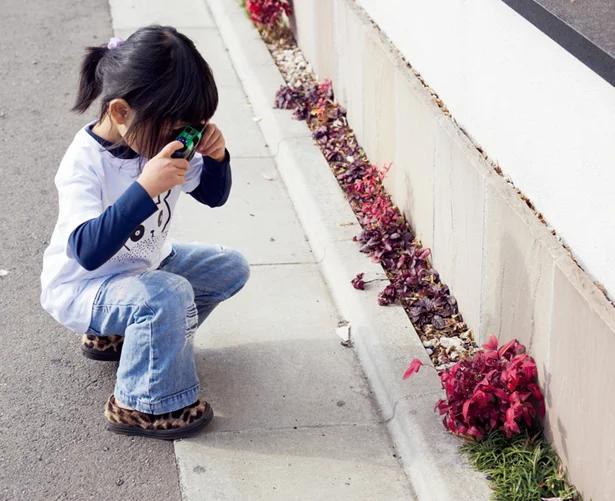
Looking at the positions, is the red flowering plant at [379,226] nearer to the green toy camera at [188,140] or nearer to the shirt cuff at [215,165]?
the shirt cuff at [215,165]

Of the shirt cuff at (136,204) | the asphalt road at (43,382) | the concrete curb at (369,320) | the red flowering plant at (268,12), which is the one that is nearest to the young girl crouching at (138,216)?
the shirt cuff at (136,204)

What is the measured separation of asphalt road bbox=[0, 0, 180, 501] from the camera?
9.36ft

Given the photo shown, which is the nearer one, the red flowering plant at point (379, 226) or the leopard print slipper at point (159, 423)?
the leopard print slipper at point (159, 423)

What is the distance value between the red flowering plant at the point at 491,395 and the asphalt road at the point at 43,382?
2.91ft

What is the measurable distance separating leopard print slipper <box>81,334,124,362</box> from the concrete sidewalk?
0.30 m

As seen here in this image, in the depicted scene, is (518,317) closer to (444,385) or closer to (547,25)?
(444,385)

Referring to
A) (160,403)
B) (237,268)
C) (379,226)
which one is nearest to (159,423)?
(160,403)

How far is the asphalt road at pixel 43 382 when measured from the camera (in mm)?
2854

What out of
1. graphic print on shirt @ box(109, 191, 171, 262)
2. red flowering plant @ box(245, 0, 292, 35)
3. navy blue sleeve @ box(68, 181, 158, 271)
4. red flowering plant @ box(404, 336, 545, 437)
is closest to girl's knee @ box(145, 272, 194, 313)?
graphic print on shirt @ box(109, 191, 171, 262)

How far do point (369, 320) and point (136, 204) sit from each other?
113 cm

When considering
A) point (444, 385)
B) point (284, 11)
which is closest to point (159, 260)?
point (444, 385)

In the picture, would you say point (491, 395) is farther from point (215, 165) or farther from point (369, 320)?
point (215, 165)

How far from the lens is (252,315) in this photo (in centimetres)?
370

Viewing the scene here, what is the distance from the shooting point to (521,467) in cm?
270
